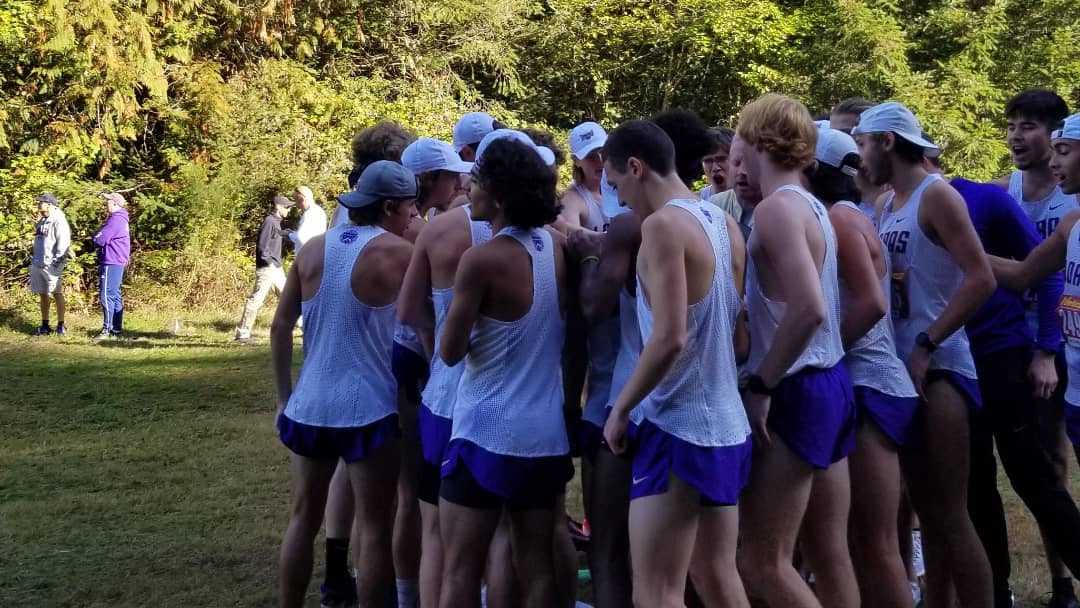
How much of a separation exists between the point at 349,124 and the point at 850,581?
17.0 metres

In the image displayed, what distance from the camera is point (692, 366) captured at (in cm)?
331

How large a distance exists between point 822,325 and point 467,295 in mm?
1081

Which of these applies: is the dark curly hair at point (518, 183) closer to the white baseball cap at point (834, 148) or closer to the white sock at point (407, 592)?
the white baseball cap at point (834, 148)

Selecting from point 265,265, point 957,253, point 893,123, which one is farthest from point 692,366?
point 265,265

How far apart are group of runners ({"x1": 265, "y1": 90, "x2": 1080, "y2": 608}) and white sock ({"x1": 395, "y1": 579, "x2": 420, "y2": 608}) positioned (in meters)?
0.02

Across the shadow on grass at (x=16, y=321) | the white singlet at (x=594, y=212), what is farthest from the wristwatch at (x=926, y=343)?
the shadow on grass at (x=16, y=321)

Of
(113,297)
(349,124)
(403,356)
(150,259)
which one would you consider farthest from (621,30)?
(403,356)

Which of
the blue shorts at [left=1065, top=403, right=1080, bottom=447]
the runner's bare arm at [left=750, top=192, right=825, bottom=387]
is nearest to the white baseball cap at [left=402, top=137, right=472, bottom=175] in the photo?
the runner's bare arm at [left=750, top=192, right=825, bottom=387]

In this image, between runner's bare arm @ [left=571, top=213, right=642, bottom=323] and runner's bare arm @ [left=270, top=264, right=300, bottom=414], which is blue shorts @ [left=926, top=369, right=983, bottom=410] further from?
runner's bare arm @ [left=270, top=264, right=300, bottom=414]

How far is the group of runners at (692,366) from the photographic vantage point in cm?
332

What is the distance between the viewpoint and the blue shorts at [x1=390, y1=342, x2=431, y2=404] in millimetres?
4684

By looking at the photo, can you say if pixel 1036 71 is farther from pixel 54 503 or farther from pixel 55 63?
pixel 54 503

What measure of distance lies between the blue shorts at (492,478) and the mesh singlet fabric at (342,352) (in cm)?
75

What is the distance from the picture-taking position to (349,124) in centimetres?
1959
